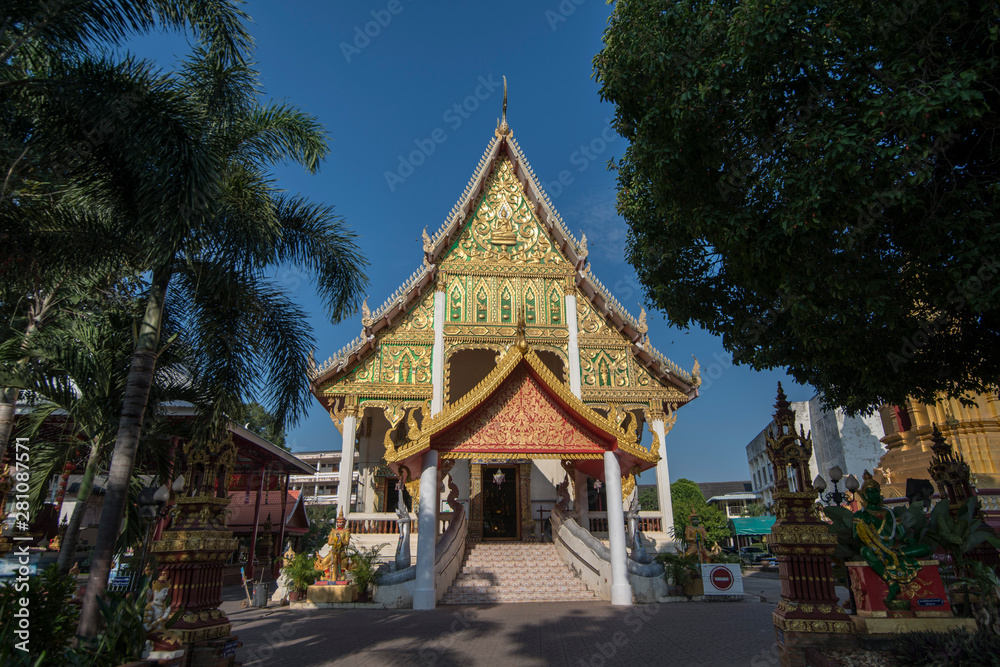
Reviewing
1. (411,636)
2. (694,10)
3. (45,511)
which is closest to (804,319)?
(694,10)

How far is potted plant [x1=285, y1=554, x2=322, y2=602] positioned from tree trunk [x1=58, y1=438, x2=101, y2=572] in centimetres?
461

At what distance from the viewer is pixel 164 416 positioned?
11453 millimetres

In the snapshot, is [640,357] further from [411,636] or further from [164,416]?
[164,416]

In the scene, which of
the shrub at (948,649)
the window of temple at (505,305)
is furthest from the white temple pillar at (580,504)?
the shrub at (948,649)

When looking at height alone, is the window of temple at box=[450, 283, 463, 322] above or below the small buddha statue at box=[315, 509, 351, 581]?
above

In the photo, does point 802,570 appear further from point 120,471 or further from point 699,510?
Answer: point 699,510

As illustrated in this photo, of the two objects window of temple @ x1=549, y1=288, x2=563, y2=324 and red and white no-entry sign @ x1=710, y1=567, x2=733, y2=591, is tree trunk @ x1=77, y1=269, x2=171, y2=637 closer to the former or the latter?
red and white no-entry sign @ x1=710, y1=567, x2=733, y2=591

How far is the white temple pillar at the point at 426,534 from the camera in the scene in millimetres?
10680

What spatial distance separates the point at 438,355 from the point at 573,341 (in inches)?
169

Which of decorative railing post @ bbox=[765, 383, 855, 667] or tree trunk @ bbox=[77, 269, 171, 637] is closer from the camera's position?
decorative railing post @ bbox=[765, 383, 855, 667]

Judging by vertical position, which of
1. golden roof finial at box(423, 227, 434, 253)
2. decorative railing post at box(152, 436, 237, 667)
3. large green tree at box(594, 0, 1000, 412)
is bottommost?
decorative railing post at box(152, 436, 237, 667)

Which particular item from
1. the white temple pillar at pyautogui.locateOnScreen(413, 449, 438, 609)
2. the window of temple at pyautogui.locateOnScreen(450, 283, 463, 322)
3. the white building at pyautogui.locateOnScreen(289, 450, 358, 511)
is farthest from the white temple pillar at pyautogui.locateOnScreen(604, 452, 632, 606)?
the white building at pyautogui.locateOnScreen(289, 450, 358, 511)

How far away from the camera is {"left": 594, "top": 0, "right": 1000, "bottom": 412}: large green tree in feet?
17.6

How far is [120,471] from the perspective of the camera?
660cm
